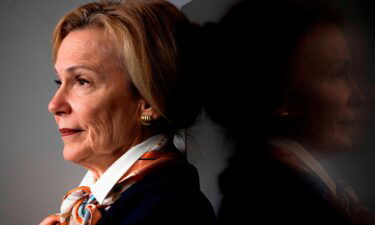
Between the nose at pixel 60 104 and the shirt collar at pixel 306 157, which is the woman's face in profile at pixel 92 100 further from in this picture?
the shirt collar at pixel 306 157

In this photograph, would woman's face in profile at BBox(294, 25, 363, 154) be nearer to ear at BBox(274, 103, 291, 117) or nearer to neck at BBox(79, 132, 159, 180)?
ear at BBox(274, 103, 291, 117)

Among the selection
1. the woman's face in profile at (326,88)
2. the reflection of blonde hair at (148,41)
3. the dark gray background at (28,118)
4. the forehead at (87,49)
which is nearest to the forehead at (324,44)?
the woman's face in profile at (326,88)

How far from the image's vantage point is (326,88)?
502mm

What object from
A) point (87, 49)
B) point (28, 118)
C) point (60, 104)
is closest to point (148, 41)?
point (87, 49)

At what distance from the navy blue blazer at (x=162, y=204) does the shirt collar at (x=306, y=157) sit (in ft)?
0.74

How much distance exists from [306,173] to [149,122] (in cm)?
40

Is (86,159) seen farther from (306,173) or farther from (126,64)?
(306,173)

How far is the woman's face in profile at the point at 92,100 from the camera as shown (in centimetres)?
78

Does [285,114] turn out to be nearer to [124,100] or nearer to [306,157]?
[306,157]

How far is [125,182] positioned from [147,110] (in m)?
0.18

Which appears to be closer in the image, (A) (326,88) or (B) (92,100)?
(A) (326,88)

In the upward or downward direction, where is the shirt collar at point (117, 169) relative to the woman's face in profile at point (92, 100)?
downward

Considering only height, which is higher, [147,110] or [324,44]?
[324,44]

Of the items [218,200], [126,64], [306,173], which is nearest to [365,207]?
[306,173]
